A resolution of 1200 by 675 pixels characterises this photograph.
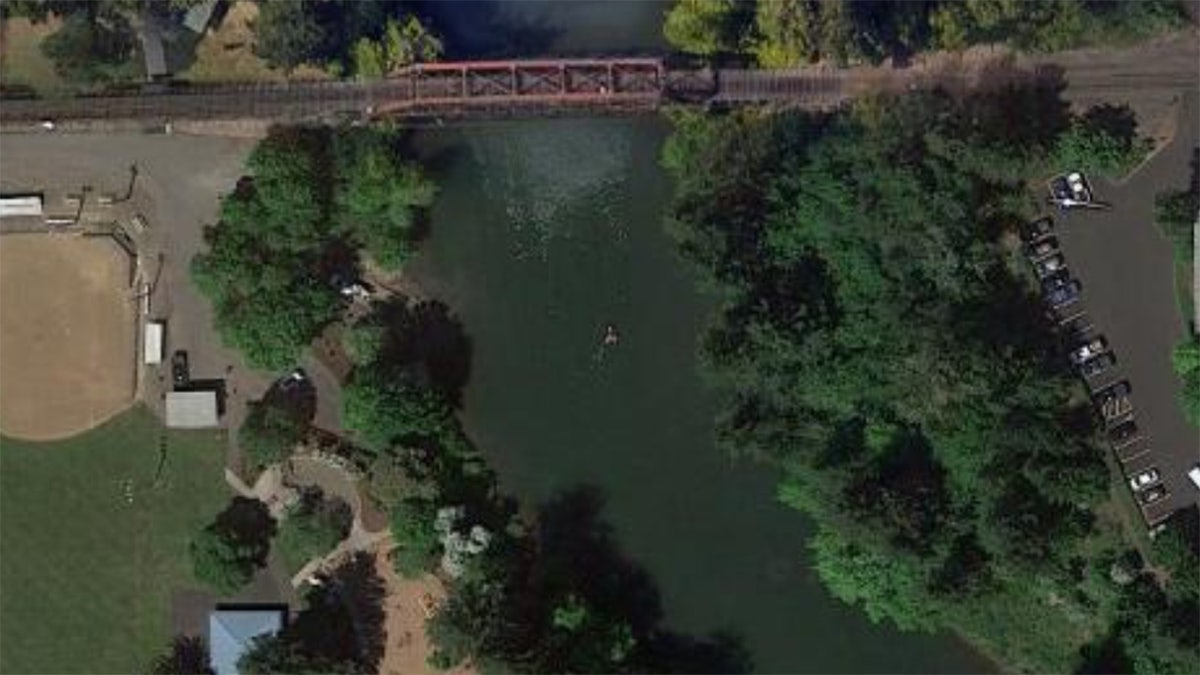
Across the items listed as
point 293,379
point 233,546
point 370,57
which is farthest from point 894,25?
point 233,546

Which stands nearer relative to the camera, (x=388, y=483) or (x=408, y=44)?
(x=388, y=483)

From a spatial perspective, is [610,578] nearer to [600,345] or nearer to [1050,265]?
[600,345]

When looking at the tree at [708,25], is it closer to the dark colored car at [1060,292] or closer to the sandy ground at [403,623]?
the dark colored car at [1060,292]

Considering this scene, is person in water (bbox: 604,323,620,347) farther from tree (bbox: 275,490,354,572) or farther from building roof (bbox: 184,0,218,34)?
building roof (bbox: 184,0,218,34)

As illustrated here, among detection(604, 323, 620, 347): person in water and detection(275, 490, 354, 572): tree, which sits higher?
detection(604, 323, 620, 347): person in water

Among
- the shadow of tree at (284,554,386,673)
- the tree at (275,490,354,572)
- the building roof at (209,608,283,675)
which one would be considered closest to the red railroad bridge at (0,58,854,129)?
the tree at (275,490,354,572)

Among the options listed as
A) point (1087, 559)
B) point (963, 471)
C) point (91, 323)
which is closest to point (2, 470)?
point (91, 323)

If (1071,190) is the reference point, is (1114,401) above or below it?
below
